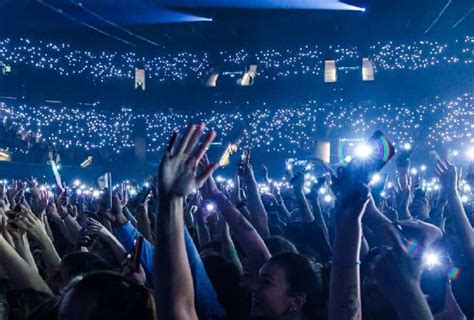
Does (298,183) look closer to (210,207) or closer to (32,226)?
(210,207)

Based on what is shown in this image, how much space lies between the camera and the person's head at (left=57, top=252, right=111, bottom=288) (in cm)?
365

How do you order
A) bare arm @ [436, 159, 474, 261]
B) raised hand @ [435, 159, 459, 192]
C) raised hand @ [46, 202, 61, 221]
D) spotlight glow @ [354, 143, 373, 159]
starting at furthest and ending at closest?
raised hand @ [46, 202, 61, 221] → raised hand @ [435, 159, 459, 192] → bare arm @ [436, 159, 474, 261] → spotlight glow @ [354, 143, 373, 159]

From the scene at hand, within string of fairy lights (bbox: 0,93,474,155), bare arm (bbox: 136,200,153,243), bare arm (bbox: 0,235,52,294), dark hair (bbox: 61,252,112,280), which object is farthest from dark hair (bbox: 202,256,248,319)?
string of fairy lights (bbox: 0,93,474,155)

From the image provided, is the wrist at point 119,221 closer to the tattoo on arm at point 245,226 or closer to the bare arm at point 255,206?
the tattoo on arm at point 245,226

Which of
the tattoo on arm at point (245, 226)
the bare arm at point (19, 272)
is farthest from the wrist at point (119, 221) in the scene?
the tattoo on arm at point (245, 226)

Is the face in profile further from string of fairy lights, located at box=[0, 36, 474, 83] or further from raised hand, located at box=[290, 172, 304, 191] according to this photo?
string of fairy lights, located at box=[0, 36, 474, 83]

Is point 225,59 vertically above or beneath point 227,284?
above

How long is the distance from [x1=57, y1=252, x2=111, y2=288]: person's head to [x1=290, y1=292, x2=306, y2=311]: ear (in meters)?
1.34

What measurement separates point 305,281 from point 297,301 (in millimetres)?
133

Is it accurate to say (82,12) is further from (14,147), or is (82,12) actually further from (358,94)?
(358,94)

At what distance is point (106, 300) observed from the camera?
2.19 m

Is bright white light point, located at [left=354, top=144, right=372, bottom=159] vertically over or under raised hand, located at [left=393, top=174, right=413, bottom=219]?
over

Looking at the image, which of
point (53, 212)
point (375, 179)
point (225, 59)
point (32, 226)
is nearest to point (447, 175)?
point (375, 179)

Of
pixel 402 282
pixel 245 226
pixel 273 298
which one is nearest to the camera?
pixel 402 282
